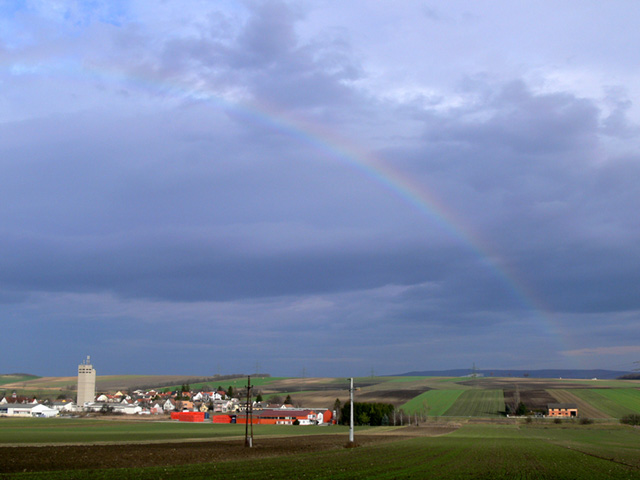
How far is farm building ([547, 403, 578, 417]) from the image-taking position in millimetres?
149825

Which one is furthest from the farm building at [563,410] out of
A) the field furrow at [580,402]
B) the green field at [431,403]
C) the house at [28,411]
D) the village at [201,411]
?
the house at [28,411]

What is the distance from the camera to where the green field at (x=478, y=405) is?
14988 cm

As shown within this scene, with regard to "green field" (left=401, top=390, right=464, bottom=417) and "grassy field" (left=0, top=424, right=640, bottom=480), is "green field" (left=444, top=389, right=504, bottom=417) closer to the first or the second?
"green field" (left=401, top=390, right=464, bottom=417)

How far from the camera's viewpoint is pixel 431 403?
17288 cm

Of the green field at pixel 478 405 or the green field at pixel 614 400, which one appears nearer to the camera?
the green field at pixel 614 400

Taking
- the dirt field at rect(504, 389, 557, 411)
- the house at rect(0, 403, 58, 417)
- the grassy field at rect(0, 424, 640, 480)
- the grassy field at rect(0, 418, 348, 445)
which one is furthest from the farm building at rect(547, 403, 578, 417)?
the house at rect(0, 403, 58, 417)

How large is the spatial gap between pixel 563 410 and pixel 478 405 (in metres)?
22.1

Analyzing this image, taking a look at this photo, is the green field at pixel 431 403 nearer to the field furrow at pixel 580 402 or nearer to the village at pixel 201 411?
the village at pixel 201 411

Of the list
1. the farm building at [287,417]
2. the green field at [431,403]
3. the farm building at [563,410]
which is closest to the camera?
the farm building at [287,417]

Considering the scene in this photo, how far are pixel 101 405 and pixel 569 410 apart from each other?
434 ft

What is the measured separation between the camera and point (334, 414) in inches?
6255

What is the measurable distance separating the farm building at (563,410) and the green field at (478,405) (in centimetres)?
1181

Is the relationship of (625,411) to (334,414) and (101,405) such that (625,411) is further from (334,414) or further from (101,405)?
(101,405)

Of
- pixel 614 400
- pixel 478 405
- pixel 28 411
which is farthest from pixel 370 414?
pixel 28 411
